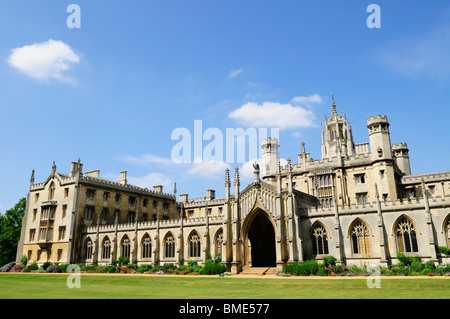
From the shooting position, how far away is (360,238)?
31641 millimetres

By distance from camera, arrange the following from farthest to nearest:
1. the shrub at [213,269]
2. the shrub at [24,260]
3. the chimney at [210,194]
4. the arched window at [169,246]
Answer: the chimney at [210,194] < the shrub at [24,260] < the arched window at [169,246] < the shrub at [213,269]

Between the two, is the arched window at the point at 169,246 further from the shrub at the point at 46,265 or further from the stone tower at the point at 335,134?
the stone tower at the point at 335,134

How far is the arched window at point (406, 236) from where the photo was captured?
29266 millimetres

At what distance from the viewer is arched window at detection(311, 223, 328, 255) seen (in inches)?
1297

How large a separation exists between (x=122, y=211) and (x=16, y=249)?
1945 centimetres

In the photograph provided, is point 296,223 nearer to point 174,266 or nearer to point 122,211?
point 174,266

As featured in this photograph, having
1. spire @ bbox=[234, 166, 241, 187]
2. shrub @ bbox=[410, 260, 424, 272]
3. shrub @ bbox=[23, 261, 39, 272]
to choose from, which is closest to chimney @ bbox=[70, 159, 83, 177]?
shrub @ bbox=[23, 261, 39, 272]

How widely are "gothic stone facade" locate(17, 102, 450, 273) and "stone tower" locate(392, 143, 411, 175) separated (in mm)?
152

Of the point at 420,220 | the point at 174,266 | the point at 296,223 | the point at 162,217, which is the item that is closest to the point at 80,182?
the point at 162,217

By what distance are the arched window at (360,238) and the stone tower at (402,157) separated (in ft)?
81.2

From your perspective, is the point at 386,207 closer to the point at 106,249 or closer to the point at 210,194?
the point at 106,249

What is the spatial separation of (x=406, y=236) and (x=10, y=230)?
188 feet

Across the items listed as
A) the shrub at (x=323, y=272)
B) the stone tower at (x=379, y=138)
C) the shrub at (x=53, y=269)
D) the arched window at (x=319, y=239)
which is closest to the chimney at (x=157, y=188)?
the shrub at (x=53, y=269)
